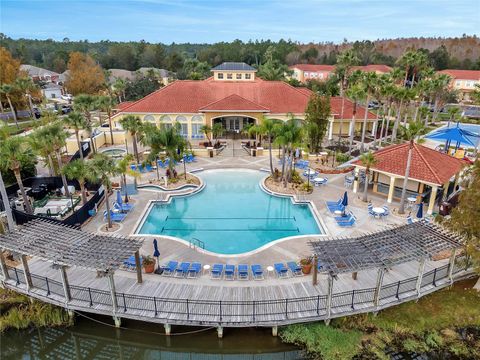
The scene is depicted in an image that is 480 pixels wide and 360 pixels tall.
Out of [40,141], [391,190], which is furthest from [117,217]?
[391,190]

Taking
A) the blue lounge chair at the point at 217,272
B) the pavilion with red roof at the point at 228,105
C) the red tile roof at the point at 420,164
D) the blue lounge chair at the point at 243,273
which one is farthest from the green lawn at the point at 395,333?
the pavilion with red roof at the point at 228,105

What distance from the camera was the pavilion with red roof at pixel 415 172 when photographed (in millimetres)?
26125

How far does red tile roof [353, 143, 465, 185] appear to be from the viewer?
26.2 meters

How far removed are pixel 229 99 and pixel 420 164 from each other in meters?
27.3

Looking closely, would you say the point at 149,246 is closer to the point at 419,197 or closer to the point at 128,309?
the point at 128,309

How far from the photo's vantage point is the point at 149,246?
21609mm

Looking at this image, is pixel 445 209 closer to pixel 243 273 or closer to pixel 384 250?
pixel 384 250

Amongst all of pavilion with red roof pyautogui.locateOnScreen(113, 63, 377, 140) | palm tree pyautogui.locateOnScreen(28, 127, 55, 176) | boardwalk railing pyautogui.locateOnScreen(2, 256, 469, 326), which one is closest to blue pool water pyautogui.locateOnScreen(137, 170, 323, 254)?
boardwalk railing pyautogui.locateOnScreen(2, 256, 469, 326)

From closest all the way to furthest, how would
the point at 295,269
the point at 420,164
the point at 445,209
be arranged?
the point at 295,269
the point at 445,209
the point at 420,164

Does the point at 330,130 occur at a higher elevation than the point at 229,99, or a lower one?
lower

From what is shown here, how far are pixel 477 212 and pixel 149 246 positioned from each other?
1785 centimetres

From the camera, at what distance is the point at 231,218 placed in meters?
26.8

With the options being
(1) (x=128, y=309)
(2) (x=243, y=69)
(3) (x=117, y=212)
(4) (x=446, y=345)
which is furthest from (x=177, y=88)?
(4) (x=446, y=345)

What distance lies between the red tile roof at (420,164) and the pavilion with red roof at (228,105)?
1778 cm
